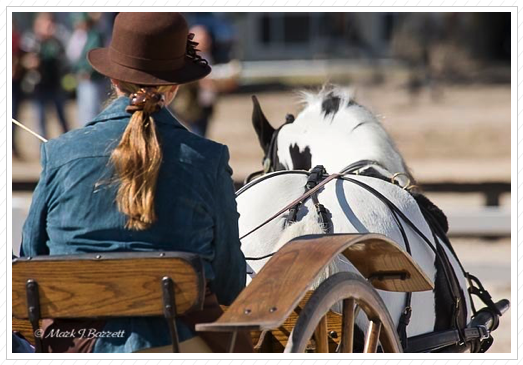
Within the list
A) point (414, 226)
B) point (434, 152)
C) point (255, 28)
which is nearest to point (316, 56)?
point (255, 28)

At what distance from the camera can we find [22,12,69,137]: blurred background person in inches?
515

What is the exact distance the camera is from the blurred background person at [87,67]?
11109 millimetres

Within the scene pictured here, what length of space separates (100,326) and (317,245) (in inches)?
24.9

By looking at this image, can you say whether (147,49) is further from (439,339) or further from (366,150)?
(366,150)

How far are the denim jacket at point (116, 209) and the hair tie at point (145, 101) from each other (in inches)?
1.3

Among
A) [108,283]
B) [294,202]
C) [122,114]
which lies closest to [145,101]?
[122,114]

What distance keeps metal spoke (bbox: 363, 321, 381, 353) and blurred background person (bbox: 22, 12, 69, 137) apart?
35.2ft

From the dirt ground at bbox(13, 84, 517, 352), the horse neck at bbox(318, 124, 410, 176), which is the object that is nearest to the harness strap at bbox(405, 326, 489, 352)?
the horse neck at bbox(318, 124, 410, 176)

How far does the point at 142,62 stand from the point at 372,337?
104cm

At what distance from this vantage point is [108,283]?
2.51m

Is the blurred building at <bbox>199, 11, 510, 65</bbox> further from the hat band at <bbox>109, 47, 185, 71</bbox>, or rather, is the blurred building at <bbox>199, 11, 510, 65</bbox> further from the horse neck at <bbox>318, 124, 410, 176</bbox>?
the hat band at <bbox>109, 47, 185, 71</bbox>

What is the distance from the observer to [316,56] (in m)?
26.4

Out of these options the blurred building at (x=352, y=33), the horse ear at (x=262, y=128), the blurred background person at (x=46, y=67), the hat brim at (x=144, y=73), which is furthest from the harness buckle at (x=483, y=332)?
→ the blurred building at (x=352, y=33)

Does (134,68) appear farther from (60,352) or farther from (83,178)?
(60,352)
